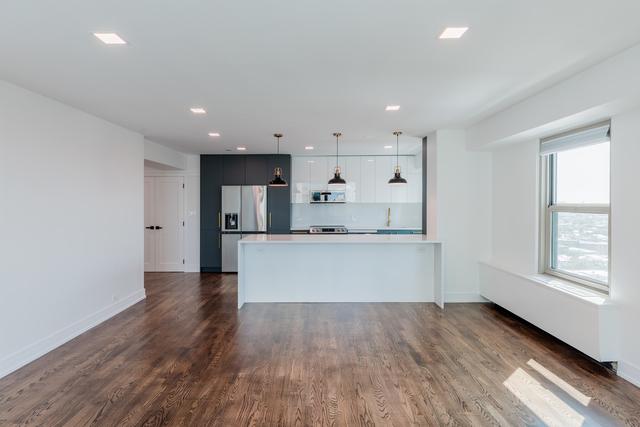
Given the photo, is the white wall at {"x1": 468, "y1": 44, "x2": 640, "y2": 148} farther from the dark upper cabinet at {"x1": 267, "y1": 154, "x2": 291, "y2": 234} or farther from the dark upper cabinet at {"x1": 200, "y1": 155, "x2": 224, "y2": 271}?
the dark upper cabinet at {"x1": 200, "y1": 155, "x2": 224, "y2": 271}

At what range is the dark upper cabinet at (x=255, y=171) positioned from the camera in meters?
7.39

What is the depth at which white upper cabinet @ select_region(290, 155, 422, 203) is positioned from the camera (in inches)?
303

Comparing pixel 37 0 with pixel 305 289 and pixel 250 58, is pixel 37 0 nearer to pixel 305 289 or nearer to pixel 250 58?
pixel 250 58

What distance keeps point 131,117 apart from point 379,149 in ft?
14.2

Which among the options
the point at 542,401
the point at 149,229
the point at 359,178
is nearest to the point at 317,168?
the point at 359,178

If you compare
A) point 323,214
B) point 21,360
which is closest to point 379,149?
point 323,214

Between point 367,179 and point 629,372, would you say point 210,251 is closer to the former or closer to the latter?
point 367,179

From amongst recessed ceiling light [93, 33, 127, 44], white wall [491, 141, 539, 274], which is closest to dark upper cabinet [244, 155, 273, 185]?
white wall [491, 141, 539, 274]

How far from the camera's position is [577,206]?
3.65 m

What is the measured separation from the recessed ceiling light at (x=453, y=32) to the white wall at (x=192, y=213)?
6318 mm

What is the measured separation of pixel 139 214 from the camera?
533 centimetres

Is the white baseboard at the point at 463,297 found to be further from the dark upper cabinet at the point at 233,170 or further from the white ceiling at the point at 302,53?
the dark upper cabinet at the point at 233,170

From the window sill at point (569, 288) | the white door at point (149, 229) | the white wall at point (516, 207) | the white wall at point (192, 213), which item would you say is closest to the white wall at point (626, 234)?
the window sill at point (569, 288)

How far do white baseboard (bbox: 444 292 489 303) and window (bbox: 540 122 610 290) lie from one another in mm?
1275
